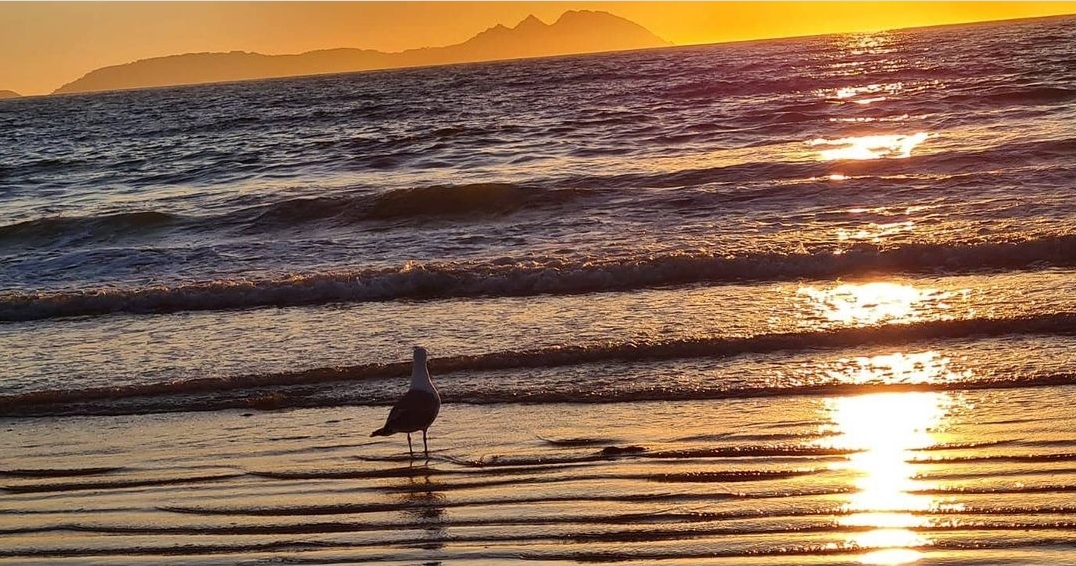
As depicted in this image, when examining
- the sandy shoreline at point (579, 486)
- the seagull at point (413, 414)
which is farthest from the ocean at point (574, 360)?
the seagull at point (413, 414)

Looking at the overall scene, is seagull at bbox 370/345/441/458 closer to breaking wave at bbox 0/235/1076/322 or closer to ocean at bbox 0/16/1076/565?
ocean at bbox 0/16/1076/565

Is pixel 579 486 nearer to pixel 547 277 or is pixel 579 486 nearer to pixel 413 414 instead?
pixel 413 414

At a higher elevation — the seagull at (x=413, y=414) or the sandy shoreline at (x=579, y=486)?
the seagull at (x=413, y=414)

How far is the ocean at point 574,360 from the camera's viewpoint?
5.05 meters

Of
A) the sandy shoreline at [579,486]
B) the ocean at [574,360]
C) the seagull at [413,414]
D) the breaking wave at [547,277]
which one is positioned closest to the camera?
the sandy shoreline at [579,486]

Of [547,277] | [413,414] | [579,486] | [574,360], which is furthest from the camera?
[547,277]

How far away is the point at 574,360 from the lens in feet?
28.7

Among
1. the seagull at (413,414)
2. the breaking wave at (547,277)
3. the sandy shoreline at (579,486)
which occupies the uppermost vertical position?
the breaking wave at (547,277)

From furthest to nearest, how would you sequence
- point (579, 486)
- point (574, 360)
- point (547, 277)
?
point (547, 277)
point (574, 360)
point (579, 486)

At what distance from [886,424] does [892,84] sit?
101 ft

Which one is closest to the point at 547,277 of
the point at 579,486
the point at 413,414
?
the point at 413,414

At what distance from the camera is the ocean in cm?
505

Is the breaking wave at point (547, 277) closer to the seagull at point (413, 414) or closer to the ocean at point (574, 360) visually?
the ocean at point (574, 360)

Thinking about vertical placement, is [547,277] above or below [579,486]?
above
